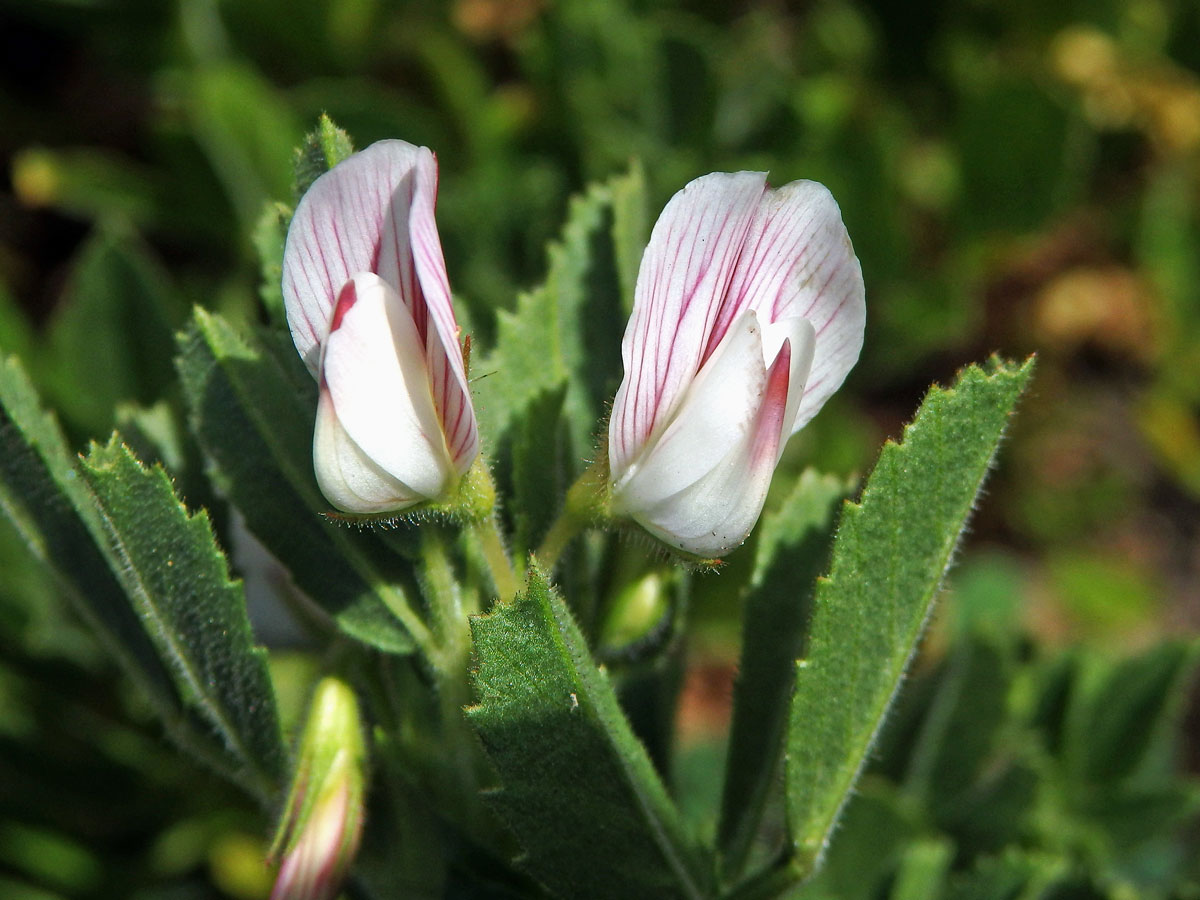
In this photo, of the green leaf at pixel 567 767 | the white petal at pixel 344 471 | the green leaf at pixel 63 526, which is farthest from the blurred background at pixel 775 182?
the green leaf at pixel 567 767

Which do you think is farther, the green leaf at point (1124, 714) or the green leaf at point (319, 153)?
the green leaf at point (1124, 714)

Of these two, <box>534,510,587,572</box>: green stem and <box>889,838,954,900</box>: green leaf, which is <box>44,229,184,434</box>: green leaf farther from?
<box>889,838,954,900</box>: green leaf

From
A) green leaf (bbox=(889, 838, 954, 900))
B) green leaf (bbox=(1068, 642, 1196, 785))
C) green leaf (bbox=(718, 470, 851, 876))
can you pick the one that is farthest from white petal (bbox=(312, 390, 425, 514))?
green leaf (bbox=(1068, 642, 1196, 785))

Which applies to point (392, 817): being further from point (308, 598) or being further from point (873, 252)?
point (873, 252)

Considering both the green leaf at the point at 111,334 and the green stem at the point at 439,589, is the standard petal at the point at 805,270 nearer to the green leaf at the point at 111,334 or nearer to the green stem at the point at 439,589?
the green stem at the point at 439,589

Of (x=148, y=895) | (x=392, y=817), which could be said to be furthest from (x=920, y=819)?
(x=148, y=895)

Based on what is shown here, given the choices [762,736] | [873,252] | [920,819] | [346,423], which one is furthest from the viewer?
[873,252]
